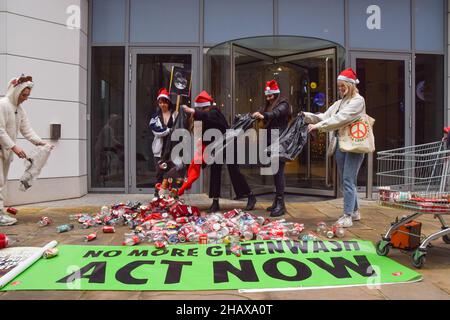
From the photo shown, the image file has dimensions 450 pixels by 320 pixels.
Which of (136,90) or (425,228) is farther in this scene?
(136,90)

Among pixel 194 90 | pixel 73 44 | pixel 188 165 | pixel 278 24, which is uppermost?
pixel 278 24

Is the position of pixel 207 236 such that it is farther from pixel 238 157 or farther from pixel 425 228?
pixel 425 228

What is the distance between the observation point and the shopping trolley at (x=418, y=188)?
3945 millimetres

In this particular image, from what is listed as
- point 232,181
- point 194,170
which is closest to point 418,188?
point 232,181

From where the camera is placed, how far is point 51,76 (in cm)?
817

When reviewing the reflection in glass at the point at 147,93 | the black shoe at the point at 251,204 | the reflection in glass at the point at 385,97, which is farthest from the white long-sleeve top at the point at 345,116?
the reflection in glass at the point at 147,93

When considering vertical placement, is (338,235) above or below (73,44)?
below

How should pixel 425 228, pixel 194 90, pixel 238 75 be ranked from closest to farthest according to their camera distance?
pixel 425 228 → pixel 238 75 → pixel 194 90

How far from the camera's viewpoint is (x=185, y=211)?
614 cm

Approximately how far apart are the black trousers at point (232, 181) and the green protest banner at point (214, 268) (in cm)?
217

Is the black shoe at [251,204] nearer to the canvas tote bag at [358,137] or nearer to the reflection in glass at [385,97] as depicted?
the canvas tote bag at [358,137]

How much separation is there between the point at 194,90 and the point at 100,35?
7.60ft
